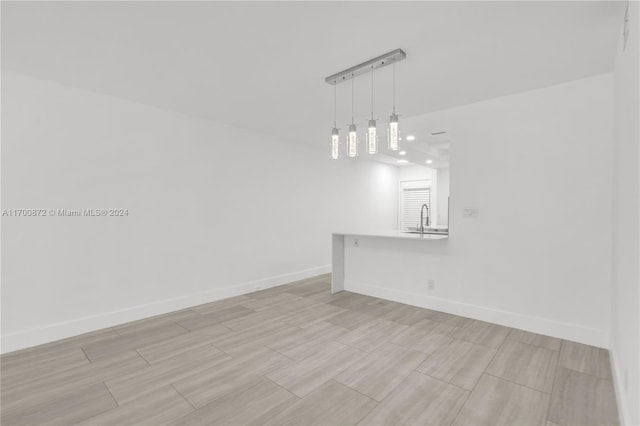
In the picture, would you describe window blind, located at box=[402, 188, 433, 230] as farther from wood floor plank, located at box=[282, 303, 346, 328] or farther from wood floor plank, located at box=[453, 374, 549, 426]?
wood floor plank, located at box=[453, 374, 549, 426]

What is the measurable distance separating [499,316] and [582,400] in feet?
4.42

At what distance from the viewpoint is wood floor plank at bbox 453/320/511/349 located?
2.95m

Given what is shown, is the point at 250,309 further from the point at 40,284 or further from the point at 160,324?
the point at 40,284

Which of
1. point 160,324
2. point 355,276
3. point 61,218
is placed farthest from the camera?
point 355,276

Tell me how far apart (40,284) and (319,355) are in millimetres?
2810

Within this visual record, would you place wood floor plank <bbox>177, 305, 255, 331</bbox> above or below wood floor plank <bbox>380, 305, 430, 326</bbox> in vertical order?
below

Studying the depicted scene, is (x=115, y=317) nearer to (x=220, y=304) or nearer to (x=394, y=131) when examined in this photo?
(x=220, y=304)

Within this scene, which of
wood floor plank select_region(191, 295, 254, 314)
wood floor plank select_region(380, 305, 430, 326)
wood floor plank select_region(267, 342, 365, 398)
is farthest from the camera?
wood floor plank select_region(191, 295, 254, 314)

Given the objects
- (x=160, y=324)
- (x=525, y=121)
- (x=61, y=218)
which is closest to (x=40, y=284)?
(x=61, y=218)

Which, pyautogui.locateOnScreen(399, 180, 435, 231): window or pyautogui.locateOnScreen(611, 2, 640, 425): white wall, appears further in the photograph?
pyautogui.locateOnScreen(399, 180, 435, 231): window

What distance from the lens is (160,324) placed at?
11.4 ft

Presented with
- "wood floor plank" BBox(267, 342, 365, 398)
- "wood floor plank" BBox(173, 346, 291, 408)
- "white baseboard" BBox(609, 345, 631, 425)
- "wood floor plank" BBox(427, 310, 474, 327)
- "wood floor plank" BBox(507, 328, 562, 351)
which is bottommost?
"wood floor plank" BBox(173, 346, 291, 408)

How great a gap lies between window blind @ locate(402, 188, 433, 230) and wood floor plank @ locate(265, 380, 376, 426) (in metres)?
6.34

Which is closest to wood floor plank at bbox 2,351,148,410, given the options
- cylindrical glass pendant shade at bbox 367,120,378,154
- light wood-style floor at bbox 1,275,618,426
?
light wood-style floor at bbox 1,275,618,426
